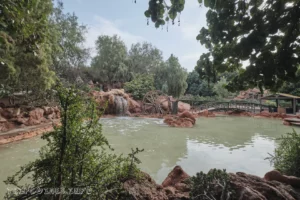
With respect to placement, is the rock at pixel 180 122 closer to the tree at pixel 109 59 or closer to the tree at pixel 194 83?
the tree at pixel 109 59

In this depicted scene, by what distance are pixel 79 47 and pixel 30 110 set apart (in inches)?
535

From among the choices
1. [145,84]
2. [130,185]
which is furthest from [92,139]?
[145,84]

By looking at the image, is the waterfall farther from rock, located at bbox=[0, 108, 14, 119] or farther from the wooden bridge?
rock, located at bbox=[0, 108, 14, 119]

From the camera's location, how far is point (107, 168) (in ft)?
6.23

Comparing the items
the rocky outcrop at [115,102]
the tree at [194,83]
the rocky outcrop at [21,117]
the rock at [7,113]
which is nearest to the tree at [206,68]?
the rocky outcrop at [21,117]

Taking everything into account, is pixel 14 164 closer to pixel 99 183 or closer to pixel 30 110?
pixel 99 183

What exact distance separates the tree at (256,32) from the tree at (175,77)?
67.6 feet

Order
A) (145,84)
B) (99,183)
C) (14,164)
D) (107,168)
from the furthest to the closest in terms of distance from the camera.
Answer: (145,84) < (14,164) < (107,168) < (99,183)

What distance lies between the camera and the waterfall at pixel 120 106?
18759 millimetres

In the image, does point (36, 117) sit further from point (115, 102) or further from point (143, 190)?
point (143, 190)

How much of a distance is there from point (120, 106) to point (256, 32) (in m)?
17.2

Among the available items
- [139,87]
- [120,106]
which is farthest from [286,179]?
[139,87]

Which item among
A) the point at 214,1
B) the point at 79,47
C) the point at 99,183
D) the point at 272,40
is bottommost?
the point at 99,183

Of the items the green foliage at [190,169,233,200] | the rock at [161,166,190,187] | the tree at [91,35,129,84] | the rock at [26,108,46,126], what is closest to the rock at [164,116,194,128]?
the rock at [26,108,46,126]
